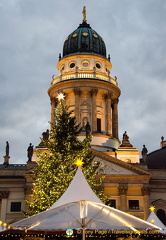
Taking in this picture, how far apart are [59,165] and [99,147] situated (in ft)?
94.8

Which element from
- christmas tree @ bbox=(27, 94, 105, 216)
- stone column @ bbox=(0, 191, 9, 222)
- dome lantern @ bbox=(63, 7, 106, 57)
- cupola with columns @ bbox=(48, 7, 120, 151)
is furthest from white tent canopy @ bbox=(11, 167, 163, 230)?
dome lantern @ bbox=(63, 7, 106, 57)

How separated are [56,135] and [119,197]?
865 inches

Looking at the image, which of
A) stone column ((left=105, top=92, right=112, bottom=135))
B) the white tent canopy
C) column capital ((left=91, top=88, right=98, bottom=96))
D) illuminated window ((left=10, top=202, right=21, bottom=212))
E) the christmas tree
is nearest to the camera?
the white tent canopy

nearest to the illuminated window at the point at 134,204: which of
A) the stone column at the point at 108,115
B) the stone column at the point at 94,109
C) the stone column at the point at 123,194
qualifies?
the stone column at the point at 123,194

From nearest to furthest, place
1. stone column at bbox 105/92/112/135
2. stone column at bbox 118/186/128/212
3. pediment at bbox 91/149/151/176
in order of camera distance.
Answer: stone column at bbox 118/186/128/212 → pediment at bbox 91/149/151/176 → stone column at bbox 105/92/112/135

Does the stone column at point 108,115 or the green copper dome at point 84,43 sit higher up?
the green copper dome at point 84,43

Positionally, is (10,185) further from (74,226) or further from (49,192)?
(74,226)

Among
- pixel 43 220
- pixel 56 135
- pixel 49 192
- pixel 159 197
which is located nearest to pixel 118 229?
pixel 43 220

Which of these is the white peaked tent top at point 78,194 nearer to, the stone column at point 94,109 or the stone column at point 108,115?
the stone column at point 94,109

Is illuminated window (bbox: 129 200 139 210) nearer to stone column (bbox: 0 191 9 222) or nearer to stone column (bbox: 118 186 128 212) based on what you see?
stone column (bbox: 118 186 128 212)

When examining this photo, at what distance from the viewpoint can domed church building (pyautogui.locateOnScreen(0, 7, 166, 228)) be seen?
47.0 m

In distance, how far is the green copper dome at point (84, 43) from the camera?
63031mm

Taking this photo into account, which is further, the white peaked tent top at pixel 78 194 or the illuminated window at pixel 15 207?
the illuminated window at pixel 15 207

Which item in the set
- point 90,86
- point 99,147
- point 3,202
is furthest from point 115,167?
point 90,86
